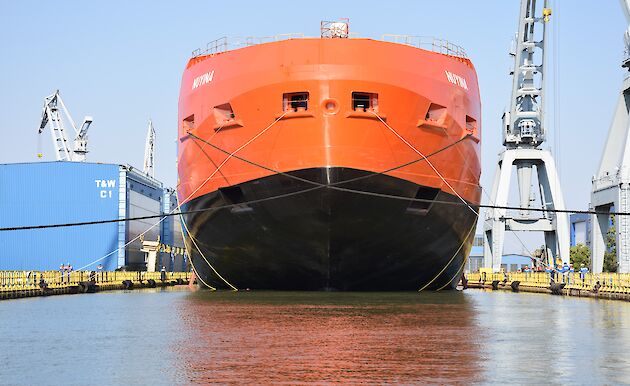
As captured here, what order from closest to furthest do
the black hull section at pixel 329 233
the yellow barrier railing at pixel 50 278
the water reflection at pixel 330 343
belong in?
the water reflection at pixel 330 343 → the black hull section at pixel 329 233 → the yellow barrier railing at pixel 50 278

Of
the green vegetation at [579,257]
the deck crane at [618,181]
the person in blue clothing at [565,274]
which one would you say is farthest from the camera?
the green vegetation at [579,257]

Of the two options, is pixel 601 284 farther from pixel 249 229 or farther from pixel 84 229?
pixel 84 229

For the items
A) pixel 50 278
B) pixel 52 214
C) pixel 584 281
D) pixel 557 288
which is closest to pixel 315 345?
pixel 584 281

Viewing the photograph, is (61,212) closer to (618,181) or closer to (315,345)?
(618,181)

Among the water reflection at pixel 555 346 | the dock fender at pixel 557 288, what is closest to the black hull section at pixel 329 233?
the dock fender at pixel 557 288

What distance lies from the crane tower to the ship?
Result: 26.0 m

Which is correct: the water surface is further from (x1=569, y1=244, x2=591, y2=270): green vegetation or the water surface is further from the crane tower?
(x1=569, y1=244, x2=591, y2=270): green vegetation

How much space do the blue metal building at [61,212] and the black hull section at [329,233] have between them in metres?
23.5

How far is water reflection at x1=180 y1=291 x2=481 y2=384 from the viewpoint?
898 centimetres

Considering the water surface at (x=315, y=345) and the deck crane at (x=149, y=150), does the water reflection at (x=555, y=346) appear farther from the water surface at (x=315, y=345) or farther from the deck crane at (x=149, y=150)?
the deck crane at (x=149, y=150)

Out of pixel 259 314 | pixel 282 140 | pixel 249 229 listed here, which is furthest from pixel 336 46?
pixel 259 314

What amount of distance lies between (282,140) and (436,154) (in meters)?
4.69

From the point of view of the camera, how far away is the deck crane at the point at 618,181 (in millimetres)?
37906

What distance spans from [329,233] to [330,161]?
2132mm
